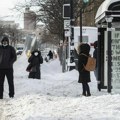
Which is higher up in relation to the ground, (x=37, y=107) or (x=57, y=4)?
(x=57, y=4)

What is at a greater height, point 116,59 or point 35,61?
point 116,59

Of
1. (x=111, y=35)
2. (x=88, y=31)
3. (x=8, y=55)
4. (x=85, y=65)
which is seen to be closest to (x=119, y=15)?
(x=111, y=35)

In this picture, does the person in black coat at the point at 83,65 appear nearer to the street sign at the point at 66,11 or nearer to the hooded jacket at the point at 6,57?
the hooded jacket at the point at 6,57

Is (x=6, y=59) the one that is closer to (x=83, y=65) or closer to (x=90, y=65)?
(x=83, y=65)

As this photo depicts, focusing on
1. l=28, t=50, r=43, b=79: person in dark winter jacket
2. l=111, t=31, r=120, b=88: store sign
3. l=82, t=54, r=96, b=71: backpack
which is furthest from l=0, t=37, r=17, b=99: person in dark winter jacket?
l=28, t=50, r=43, b=79: person in dark winter jacket

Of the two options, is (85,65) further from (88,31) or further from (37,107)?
(88,31)

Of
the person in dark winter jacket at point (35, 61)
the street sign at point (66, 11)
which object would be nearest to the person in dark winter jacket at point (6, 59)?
the person in dark winter jacket at point (35, 61)

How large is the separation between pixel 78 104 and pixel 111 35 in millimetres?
3166

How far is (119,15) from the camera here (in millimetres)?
12938

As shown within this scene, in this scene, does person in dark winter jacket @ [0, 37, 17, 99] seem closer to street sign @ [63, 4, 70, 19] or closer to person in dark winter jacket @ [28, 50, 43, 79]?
person in dark winter jacket @ [28, 50, 43, 79]

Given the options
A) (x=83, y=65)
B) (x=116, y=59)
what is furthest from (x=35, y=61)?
(x=116, y=59)

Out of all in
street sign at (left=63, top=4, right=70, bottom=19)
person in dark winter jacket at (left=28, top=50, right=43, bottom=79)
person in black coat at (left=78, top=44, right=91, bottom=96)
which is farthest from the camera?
street sign at (left=63, top=4, right=70, bottom=19)

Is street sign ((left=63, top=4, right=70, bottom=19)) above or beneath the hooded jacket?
above

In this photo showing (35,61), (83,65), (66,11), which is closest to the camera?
(83,65)
